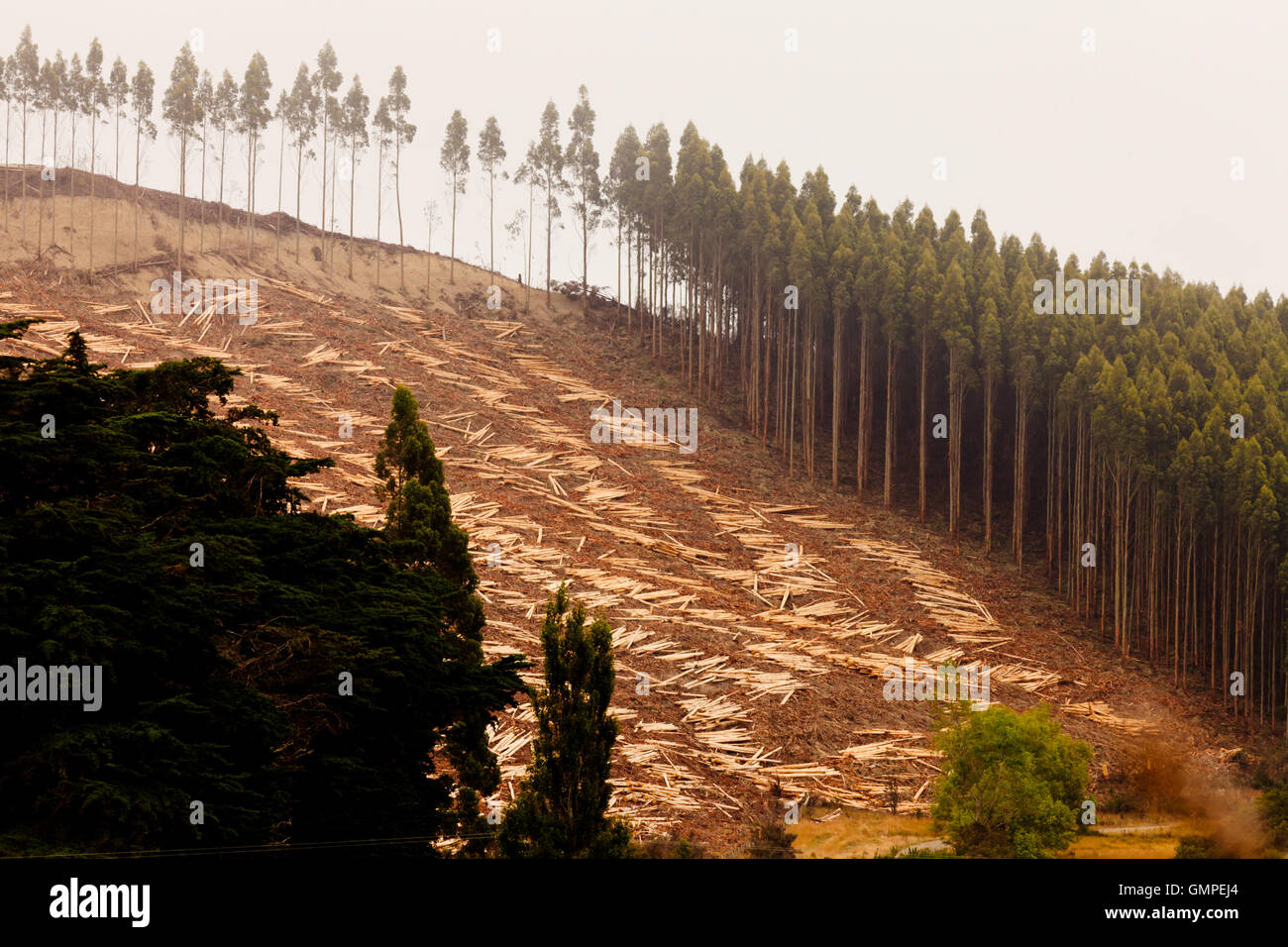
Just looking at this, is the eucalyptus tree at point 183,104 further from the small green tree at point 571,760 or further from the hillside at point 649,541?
the small green tree at point 571,760

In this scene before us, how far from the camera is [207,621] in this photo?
34.0ft

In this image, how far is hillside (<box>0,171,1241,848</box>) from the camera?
23.4 m

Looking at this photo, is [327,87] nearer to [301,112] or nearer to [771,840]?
[301,112]

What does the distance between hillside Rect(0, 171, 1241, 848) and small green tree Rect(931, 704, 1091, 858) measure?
403 centimetres

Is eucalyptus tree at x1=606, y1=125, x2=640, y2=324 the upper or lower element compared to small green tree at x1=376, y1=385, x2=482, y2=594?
upper

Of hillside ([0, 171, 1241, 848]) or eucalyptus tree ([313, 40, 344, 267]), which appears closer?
hillside ([0, 171, 1241, 848])

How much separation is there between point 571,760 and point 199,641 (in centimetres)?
537

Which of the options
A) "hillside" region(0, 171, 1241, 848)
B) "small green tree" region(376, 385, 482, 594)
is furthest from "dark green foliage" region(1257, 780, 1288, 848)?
"small green tree" region(376, 385, 482, 594)

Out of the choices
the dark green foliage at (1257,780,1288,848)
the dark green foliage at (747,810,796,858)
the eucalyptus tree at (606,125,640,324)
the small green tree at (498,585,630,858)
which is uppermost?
the eucalyptus tree at (606,125,640,324)

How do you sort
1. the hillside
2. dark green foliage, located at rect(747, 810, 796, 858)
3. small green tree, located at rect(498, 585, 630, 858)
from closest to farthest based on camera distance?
small green tree, located at rect(498, 585, 630, 858), dark green foliage, located at rect(747, 810, 796, 858), the hillside

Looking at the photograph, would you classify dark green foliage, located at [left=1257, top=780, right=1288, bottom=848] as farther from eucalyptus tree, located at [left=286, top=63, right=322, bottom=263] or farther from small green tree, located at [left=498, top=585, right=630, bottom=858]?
eucalyptus tree, located at [left=286, top=63, right=322, bottom=263]

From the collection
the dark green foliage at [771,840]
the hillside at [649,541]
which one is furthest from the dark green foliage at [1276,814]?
the dark green foliage at [771,840]

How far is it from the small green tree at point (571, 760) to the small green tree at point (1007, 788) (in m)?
6.18

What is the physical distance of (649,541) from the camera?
33125 mm
